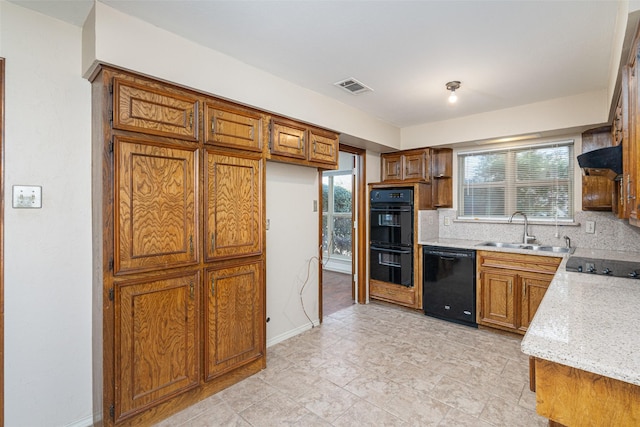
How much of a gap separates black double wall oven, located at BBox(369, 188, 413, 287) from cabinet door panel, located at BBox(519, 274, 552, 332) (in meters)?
1.21

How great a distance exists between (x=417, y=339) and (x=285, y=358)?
1.38 meters

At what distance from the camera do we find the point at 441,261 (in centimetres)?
375

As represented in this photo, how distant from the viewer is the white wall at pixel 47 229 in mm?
1744

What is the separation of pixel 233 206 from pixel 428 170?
107 inches

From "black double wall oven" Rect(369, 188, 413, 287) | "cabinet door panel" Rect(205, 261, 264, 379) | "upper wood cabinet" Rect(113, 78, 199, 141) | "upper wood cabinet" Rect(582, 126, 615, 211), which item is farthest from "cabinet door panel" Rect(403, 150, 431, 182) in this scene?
"upper wood cabinet" Rect(113, 78, 199, 141)

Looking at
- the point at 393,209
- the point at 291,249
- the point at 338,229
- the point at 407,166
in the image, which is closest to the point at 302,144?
the point at 291,249

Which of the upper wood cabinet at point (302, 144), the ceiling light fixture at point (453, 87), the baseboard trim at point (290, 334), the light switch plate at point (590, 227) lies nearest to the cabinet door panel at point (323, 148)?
the upper wood cabinet at point (302, 144)

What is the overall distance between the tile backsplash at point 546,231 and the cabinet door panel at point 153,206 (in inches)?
113

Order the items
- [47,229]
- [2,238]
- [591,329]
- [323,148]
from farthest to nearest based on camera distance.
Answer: [323,148], [47,229], [2,238], [591,329]

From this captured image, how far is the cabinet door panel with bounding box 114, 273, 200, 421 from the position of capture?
6.08 ft

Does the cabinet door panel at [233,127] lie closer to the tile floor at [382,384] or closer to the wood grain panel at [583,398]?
the tile floor at [382,384]

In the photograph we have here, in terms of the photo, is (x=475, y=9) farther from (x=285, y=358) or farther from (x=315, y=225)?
(x=285, y=358)

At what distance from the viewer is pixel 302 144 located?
2.94 m

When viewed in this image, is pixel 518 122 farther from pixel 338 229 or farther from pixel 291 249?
pixel 338 229
